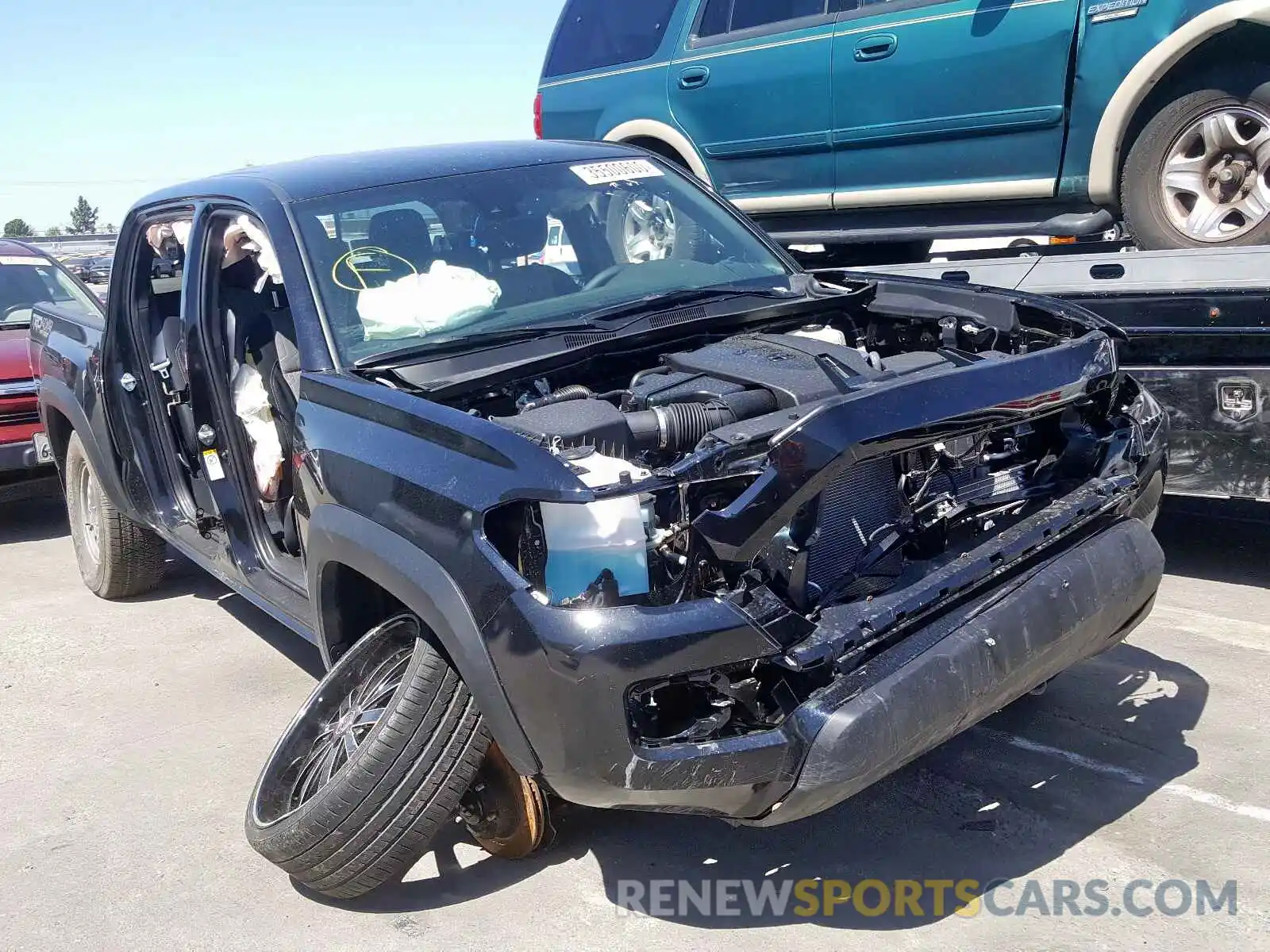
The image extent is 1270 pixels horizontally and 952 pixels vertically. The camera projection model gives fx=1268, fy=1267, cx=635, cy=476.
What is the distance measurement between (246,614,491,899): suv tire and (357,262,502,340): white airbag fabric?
0.90 meters

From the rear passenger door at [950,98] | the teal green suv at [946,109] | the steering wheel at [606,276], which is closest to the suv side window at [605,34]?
the teal green suv at [946,109]

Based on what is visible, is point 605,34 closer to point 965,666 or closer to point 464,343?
point 464,343

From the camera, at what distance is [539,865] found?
3.34 metres

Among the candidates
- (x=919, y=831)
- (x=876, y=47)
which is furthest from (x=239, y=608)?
(x=876, y=47)

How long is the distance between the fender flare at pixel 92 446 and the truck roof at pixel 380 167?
45.8 inches

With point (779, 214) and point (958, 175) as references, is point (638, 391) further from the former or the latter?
point (779, 214)

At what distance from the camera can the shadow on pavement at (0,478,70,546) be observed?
24.6 feet

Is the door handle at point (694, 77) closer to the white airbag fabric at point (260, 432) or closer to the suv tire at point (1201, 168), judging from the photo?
the suv tire at point (1201, 168)

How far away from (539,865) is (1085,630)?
152 cm

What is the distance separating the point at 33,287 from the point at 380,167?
562cm

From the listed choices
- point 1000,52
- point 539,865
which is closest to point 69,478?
point 539,865

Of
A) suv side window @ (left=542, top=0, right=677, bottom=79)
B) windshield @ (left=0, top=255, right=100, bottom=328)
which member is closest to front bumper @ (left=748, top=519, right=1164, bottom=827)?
suv side window @ (left=542, top=0, right=677, bottom=79)

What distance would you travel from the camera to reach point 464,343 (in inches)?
140

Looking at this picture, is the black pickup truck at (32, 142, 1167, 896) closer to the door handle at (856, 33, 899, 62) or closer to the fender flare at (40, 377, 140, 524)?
the fender flare at (40, 377, 140, 524)
